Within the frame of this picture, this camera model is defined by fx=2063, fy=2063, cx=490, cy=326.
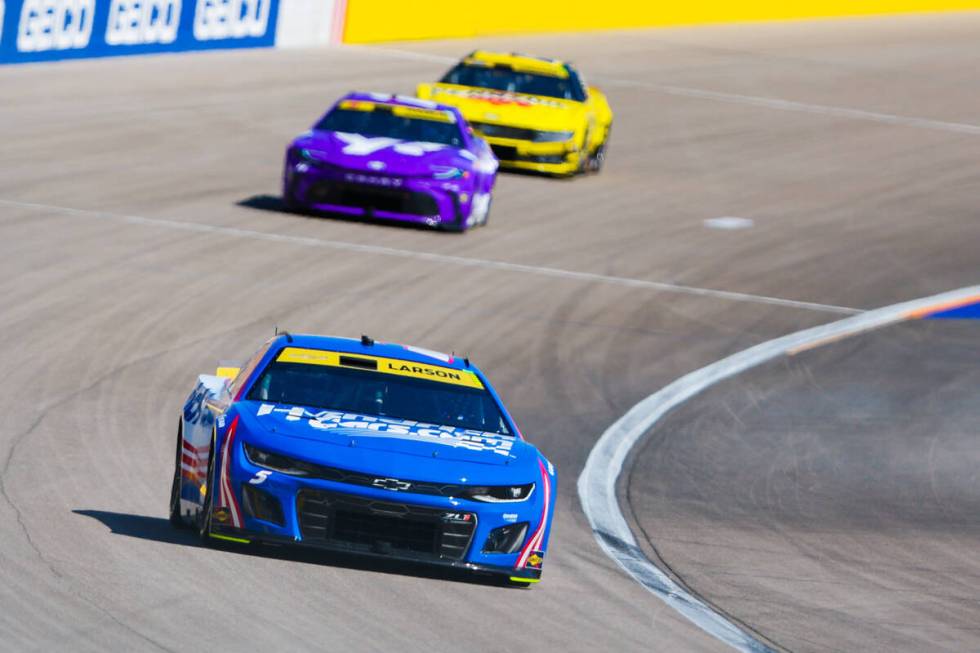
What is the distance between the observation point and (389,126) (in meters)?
21.1

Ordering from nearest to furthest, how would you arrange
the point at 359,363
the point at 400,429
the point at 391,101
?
1. the point at 400,429
2. the point at 359,363
3. the point at 391,101

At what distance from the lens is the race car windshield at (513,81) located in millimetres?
25641

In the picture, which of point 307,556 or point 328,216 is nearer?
point 307,556

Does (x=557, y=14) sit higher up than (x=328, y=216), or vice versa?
(x=557, y=14)

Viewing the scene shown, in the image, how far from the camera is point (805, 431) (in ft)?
50.3

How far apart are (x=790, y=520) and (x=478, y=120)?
12.9 metres

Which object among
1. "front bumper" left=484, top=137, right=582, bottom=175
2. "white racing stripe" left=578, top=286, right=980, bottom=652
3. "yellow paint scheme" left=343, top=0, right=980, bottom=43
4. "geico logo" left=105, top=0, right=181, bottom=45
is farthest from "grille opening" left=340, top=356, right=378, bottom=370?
"yellow paint scheme" left=343, top=0, right=980, bottom=43

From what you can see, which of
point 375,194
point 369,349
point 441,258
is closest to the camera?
point 369,349

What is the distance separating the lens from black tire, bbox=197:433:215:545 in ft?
30.6

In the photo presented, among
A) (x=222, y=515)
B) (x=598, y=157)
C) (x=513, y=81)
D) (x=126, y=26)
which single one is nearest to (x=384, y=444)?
(x=222, y=515)

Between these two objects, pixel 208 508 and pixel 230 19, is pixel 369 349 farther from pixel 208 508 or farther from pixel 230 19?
pixel 230 19

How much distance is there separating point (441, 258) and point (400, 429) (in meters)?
10.2

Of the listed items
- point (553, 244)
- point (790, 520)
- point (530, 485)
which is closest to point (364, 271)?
point (553, 244)

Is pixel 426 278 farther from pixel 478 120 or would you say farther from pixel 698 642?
pixel 698 642
